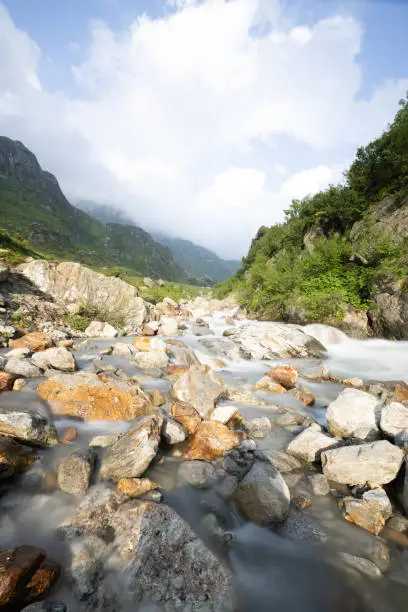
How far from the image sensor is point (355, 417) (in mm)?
6070

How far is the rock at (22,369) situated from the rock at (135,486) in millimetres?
5498

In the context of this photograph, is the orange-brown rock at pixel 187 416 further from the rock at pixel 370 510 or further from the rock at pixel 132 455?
the rock at pixel 370 510

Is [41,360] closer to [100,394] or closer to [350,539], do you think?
[100,394]

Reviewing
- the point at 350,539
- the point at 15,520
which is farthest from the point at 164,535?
the point at 350,539

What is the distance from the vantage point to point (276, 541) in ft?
12.3

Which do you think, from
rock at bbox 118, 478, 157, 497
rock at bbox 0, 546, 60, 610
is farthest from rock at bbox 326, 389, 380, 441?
rock at bbox 0, 546, 60, 610

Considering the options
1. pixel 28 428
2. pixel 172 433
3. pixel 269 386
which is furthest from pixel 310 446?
pixel 28 428

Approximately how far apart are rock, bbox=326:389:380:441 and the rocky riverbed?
28 millimetres

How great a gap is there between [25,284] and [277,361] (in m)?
16.3

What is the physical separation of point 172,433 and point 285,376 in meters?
5.55

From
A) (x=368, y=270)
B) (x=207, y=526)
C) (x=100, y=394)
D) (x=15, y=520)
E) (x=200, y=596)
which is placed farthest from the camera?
(x=368, y=270)

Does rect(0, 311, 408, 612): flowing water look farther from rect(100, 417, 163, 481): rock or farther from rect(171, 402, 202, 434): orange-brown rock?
rect(171, 402, 202, 434): orange-brown rock

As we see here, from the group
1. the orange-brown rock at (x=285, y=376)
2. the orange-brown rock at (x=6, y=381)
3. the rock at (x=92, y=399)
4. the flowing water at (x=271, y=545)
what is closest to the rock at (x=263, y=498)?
the flowing water at (x=271, y=545)

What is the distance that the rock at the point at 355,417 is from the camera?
577 cm
